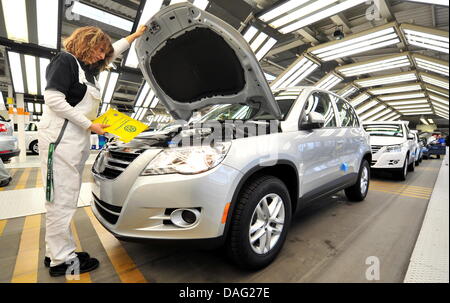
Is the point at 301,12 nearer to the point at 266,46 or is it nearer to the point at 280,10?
the point at 280,10

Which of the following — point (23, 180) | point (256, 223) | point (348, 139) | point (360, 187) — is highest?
point (348, 139)

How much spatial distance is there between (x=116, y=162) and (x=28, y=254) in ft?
3.93

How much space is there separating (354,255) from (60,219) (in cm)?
222

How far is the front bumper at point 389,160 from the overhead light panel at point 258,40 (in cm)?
346

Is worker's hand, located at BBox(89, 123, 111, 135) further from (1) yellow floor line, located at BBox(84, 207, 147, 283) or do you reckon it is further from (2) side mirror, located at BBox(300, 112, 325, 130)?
(2) side mirror, located at BBox(300, 112, 325, 130)

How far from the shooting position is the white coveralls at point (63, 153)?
1409mm

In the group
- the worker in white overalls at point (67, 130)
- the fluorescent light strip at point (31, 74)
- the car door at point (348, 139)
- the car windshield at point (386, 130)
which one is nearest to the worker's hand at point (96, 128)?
the worker in white overalls at point (67, 130)

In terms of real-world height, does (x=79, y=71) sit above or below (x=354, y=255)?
above

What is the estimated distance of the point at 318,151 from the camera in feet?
6.93

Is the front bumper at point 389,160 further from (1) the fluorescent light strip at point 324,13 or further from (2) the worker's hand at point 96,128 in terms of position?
(2) the worker's hand at point 96,128

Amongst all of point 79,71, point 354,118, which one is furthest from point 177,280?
point 354,118

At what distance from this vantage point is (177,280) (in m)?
1.51

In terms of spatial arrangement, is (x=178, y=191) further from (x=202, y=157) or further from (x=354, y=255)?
(x=354, y=255)

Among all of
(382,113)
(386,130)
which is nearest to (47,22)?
(386,130)
